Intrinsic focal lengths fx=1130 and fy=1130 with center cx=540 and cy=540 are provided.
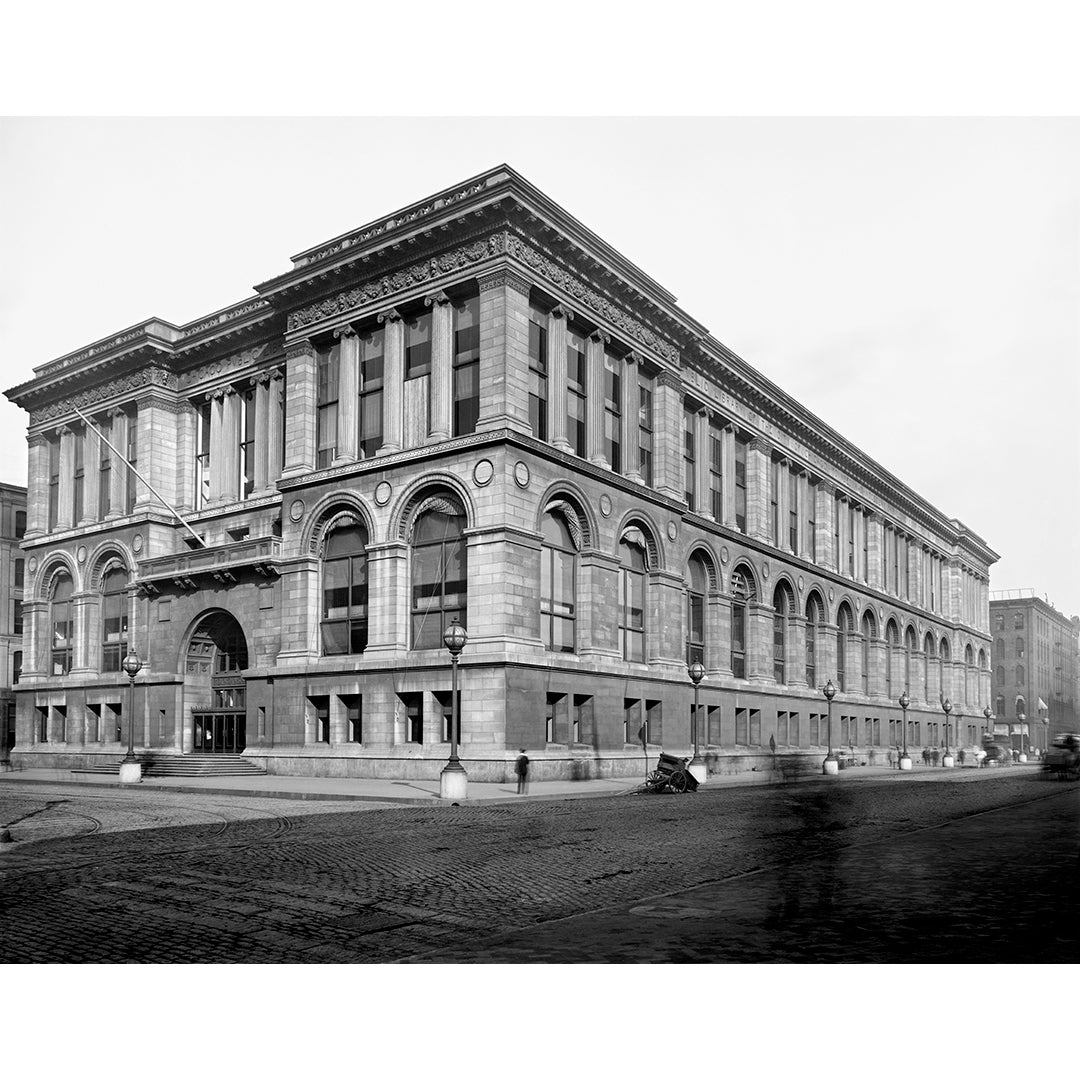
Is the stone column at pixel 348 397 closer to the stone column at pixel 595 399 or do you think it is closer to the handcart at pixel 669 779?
the stone column at pixel 595 399

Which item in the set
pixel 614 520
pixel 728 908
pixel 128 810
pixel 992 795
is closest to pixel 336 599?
pixel 614 520

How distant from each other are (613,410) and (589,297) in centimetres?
512

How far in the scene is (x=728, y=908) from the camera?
449 inches

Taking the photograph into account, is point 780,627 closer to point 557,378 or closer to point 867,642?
point 867,642

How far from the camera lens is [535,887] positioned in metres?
13.3

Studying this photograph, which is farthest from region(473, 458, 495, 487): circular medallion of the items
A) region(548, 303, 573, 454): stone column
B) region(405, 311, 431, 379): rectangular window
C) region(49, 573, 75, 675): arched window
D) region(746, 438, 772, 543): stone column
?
region(49, 573, 75, 675): arched window

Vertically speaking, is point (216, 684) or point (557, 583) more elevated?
point (557, 583)

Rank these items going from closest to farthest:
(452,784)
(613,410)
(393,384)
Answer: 1. (452,784)
2. (393,384)
3. (613,410)

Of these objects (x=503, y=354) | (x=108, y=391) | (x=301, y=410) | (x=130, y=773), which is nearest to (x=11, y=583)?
(x=108, y=391)

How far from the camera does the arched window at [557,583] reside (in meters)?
42.6

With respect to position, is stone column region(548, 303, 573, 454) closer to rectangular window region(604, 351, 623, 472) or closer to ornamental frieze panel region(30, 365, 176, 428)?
rectangular window region(604, 351, 623, 472)

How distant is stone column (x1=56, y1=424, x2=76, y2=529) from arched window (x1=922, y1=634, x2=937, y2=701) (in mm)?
64905

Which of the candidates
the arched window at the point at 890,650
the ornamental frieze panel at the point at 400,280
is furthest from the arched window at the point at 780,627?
the ornamental frieze panel at the point at 400,280

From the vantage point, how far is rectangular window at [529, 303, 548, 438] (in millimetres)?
42594
